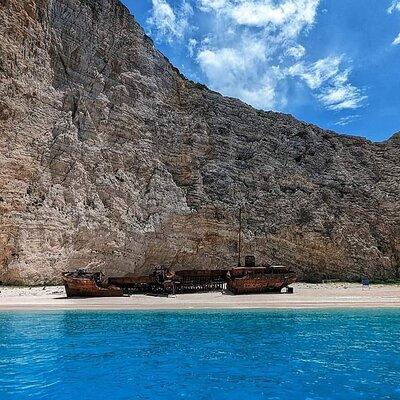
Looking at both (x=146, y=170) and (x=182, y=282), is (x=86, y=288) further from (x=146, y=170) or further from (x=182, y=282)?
(x=146, y=170)

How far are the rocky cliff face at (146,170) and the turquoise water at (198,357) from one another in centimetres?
1318

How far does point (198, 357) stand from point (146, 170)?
88.7 feet

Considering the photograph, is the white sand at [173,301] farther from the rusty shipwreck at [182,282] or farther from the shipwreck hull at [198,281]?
the shipwreck hull at [198,281]

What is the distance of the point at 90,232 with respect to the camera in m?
30.8

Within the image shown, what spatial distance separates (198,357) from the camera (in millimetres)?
11438

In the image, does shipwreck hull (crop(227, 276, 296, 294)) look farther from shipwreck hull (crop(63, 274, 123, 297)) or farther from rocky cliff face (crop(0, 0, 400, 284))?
rocky cliff face (crop(0, 0, 400, 284))

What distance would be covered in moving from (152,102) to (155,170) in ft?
24.4

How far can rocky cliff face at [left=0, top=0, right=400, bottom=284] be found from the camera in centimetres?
2969

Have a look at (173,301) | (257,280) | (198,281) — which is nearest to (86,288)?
(173,301)

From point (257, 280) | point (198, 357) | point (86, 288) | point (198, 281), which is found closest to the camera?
point (198, 357)

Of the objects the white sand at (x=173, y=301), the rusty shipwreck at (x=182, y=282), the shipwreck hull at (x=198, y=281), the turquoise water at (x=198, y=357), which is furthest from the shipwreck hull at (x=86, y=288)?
the turquoise water at (x=198, y=357)

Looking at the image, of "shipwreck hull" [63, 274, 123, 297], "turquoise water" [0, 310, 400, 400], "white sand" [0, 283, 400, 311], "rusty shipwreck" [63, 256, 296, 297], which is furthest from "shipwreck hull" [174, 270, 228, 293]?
"turquoise water" [0, 310, 400, 400]

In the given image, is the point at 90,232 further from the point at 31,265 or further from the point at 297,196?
the point at 297,196

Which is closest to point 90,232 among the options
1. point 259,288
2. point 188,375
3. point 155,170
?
point 155,170
